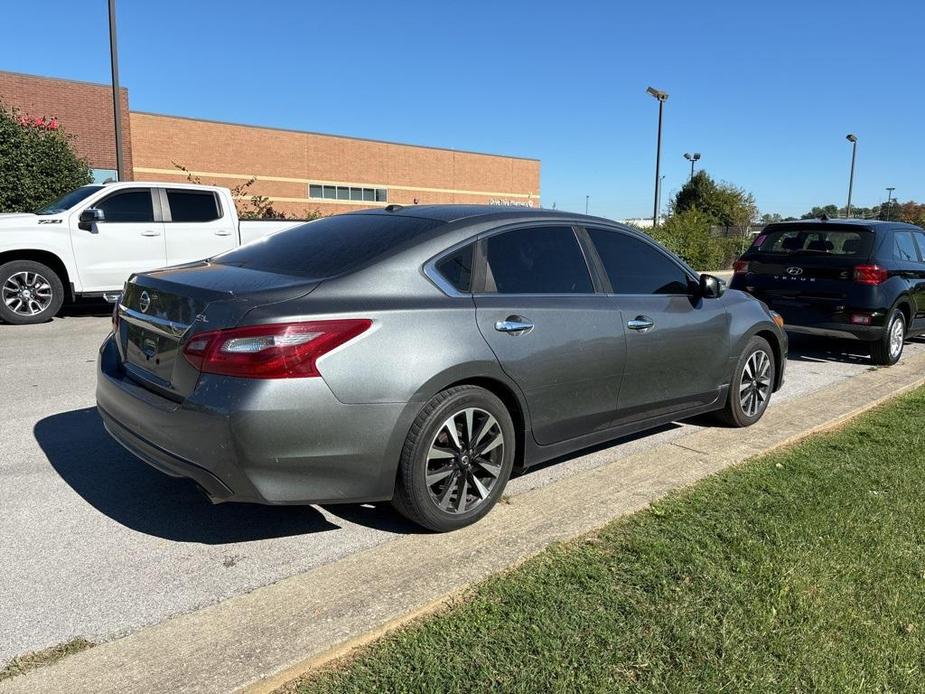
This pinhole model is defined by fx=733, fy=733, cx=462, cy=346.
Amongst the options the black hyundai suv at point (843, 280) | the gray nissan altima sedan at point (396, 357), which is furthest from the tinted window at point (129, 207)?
the black hyundai suv at point (843, 280)

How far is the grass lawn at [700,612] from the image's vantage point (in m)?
2.46

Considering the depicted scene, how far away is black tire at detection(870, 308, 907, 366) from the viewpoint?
8320mm

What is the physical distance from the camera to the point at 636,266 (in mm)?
4750

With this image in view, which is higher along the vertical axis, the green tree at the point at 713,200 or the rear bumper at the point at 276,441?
the green tree at the point at 713,200

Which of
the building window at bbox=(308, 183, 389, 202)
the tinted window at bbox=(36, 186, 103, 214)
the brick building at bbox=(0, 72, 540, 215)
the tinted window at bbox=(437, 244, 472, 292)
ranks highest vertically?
the brick building at bbox=(0, 72, 540, 215)

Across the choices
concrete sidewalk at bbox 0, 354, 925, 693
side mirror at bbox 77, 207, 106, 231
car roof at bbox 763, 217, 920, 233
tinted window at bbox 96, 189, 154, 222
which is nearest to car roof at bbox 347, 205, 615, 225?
concrete sidewalk at bbox 0, 354, 925, 693

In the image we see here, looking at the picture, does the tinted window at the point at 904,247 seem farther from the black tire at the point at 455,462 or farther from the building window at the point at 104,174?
the building window at the point at 104,174

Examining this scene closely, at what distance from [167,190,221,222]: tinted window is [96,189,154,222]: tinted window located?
31 cm

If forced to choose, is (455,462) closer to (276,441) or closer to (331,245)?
(276,441)

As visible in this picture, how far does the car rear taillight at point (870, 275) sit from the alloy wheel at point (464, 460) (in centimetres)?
623

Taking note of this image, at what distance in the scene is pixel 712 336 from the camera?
508cm

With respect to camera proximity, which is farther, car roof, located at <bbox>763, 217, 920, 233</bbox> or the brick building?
the brick building

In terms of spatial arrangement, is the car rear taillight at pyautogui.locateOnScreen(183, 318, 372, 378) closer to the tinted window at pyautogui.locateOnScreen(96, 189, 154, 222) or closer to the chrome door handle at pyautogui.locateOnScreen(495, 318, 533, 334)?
the chrome door handle at pyautogui.locateOnScreen(495, 318, 533, 334)

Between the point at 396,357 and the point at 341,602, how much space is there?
40.9 inches
